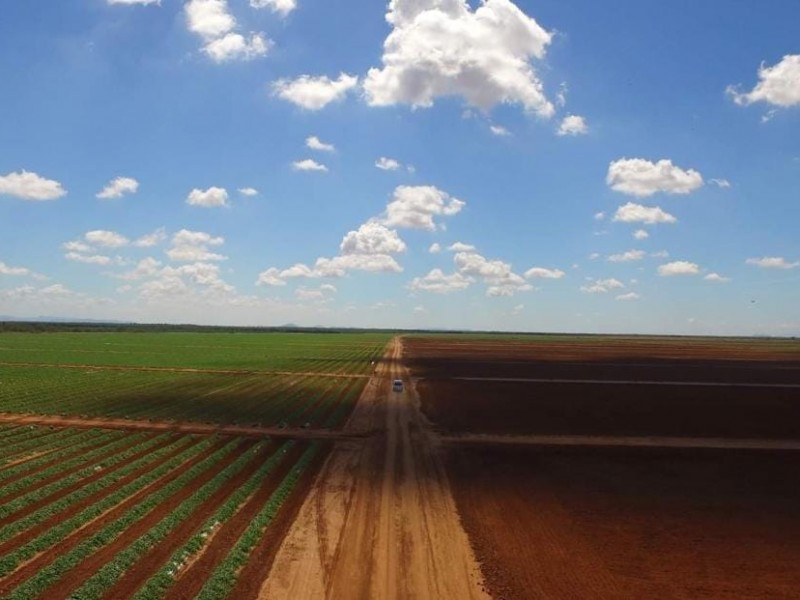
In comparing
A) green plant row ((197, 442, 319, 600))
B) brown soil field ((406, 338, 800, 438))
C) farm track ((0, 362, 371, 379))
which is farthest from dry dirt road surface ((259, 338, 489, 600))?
farm track ((0, 362, 371, 379))

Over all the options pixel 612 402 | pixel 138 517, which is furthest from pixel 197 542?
pixel 612 402

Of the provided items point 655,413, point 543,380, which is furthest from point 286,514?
point 543,380

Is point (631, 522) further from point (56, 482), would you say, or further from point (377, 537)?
point (56, 482)

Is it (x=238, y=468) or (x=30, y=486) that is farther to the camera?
(x=238, y=468)

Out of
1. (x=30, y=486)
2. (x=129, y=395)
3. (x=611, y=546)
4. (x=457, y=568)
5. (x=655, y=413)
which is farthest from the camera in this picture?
(x=129, y=395)

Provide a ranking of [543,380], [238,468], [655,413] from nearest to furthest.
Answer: [238,468], [655,413], [543,380]

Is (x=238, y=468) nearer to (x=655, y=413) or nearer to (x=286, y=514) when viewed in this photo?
(x=286, y=514)

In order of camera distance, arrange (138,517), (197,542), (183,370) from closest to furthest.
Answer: (197,542)
(138,517)
(183,370)

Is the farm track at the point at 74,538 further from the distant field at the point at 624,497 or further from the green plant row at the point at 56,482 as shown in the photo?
the distant field at the point at 624,497
